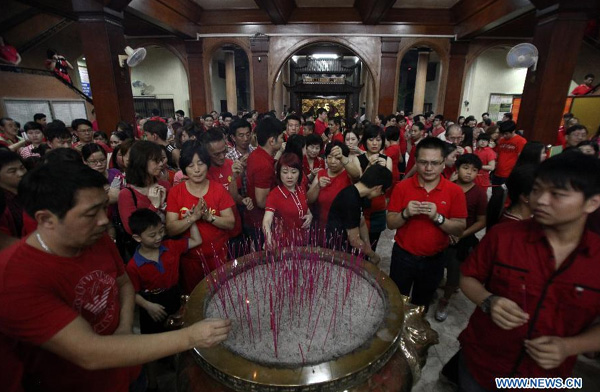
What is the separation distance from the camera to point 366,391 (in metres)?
1.06

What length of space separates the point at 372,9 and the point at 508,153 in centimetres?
470

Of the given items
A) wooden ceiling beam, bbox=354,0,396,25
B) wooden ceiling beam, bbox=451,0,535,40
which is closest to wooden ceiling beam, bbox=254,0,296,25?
wooden ceiling beam, bbox=354,0,396,25

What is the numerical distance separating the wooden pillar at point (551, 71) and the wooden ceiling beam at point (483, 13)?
2.77ft

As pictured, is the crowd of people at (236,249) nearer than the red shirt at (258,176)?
Yes

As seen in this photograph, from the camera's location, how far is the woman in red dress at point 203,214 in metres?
1.92

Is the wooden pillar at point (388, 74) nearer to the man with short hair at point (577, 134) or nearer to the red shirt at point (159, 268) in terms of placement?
the man with short hair at point (577, 134)

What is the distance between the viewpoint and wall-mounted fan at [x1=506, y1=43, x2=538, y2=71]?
5.00 m

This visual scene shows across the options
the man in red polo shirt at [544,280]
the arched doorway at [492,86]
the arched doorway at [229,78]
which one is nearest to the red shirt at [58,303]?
the man in red polo shirt at [544,280]

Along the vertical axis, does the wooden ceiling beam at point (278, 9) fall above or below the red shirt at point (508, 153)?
above

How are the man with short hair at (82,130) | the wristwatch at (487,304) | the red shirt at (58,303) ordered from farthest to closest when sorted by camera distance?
the man with short hair at (82,130), the wristwatch at (487,304), the red shirt at (58,303)

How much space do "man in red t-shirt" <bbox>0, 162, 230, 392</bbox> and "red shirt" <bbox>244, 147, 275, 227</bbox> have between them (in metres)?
1.46

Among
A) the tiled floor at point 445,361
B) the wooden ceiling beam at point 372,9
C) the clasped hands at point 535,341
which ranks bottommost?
the tiled floor at point 445,361

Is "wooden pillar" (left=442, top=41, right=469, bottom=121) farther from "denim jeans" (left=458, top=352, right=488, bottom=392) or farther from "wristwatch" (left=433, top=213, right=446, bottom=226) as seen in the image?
"denim jeans" (left=458, top=352, right=488, bottom=392)

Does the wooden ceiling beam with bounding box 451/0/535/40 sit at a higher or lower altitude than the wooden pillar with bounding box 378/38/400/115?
higher
